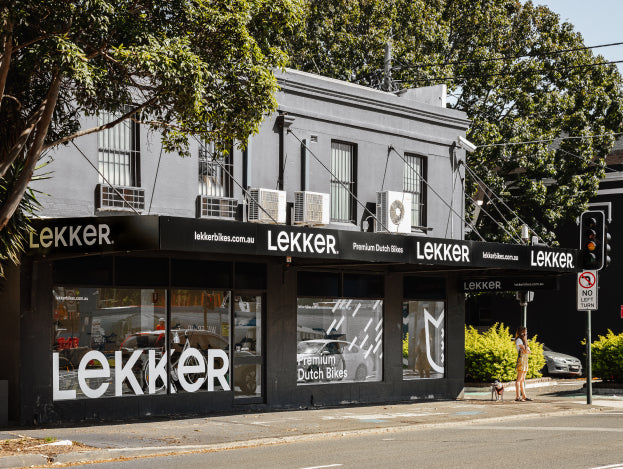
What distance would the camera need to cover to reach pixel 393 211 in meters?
21.0

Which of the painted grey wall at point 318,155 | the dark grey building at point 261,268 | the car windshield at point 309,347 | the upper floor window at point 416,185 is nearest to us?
the dark grey building at point 261,268

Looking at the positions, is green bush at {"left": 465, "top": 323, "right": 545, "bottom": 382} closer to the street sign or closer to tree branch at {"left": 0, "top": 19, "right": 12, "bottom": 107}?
the street sign

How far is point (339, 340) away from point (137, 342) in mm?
5183

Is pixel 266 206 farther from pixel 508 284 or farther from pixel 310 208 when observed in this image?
pixel 508 284

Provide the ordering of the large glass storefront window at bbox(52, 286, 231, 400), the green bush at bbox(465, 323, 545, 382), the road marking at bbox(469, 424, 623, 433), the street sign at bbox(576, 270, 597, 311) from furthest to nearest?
the green bush at bbox(465, 323, 545, 382) < the street sign at bbox(576, 270, 597, 311) < the large glass storefront window at bbox(52, 286, 231, 400) < the road marking at bbox(469, 424, 623, 433)

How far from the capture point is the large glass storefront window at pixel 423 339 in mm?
21984

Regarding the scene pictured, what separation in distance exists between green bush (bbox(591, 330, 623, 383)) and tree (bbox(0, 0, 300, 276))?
14.3m

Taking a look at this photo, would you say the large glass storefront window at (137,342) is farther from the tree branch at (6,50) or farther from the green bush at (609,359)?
the green bush at (609,359)

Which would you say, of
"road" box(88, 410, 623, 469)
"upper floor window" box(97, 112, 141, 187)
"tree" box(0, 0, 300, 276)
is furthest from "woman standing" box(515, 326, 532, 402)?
"tree" box(0, 0, 300, 276)

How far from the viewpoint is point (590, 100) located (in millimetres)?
33406

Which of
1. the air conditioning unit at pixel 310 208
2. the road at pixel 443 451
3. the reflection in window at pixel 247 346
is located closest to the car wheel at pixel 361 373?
the reflection in window at pixel 247 346

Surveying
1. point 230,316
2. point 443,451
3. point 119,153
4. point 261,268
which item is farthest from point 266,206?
point 443,451

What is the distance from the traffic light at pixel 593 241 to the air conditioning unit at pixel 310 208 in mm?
6095

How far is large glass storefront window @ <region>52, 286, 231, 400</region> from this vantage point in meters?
16.0
